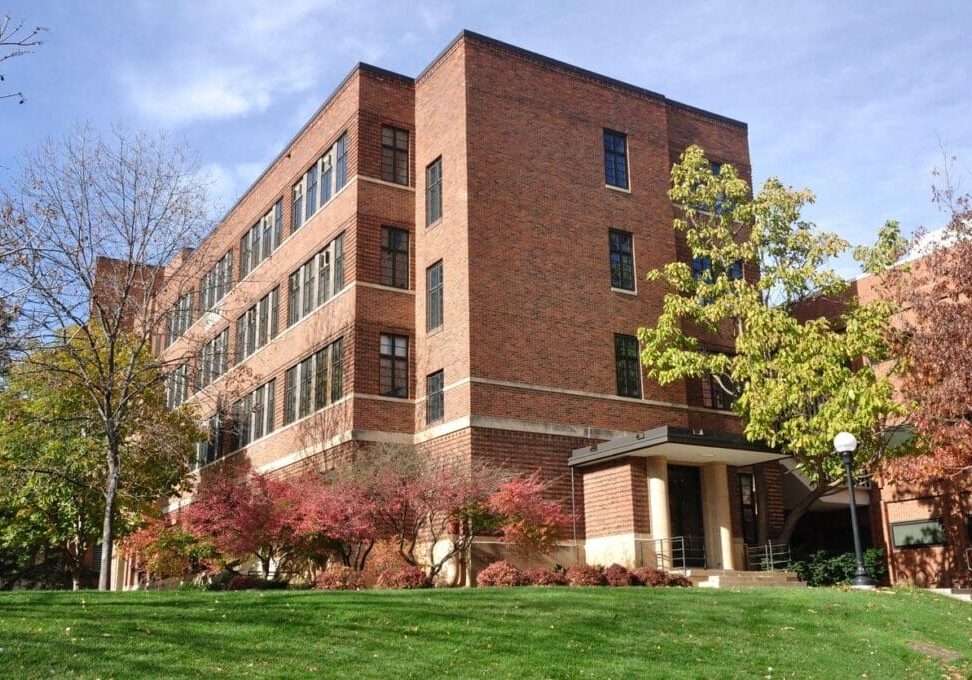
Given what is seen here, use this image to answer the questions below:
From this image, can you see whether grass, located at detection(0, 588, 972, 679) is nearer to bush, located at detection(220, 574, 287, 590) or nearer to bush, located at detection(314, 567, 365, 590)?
bush, located at detection(314, 567, 365, 590)

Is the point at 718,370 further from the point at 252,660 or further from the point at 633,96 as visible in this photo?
the point at 252,660

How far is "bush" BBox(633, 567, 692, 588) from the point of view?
2234 centimetres

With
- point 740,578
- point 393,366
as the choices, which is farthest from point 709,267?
point 740,578

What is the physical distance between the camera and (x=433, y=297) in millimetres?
28141

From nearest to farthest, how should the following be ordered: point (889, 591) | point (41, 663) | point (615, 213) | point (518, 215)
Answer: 1. point (41, 663)
2. point (889, 591)
3. point (518, 215)
4. point (615, 213)

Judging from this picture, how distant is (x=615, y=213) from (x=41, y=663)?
2128 cm

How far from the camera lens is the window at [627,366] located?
28.4 metres

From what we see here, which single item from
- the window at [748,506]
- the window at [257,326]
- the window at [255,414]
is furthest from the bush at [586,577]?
the window at [257,326]

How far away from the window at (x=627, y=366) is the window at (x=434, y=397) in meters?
4.81

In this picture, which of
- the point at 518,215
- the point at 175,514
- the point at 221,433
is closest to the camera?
the point at 518,215

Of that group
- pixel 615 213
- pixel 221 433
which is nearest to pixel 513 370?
pixel 615 213

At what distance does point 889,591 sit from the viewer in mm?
20016

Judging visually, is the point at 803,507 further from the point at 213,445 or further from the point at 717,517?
the point at 213,445

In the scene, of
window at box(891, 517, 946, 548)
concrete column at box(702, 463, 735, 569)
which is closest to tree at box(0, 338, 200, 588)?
concrete column at box(702, 463, 735, 569)
